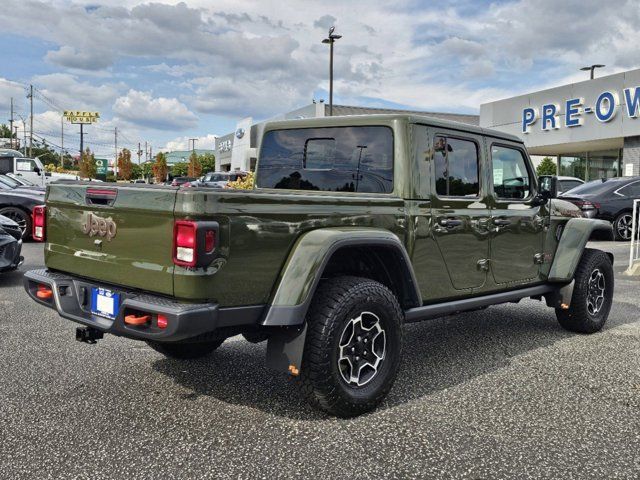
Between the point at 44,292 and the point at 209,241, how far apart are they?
1406 mm

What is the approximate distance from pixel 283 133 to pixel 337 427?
7.74 feet

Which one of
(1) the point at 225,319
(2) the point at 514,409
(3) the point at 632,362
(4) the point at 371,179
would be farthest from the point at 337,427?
(3) the point at 632,362

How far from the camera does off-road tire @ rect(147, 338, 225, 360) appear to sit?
428 centimetres

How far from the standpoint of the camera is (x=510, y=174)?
15.9ft

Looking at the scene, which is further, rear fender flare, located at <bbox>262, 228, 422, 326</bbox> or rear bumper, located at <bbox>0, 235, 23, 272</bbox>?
rear bumper, located at <bbox>0, 235, 23, 272</bbox>

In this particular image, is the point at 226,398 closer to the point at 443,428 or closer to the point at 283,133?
the point at 443,428

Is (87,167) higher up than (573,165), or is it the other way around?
(87,167)

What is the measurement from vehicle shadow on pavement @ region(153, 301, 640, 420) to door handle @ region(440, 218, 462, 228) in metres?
1.07

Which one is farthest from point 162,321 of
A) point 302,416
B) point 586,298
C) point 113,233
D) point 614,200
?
A: point 614,200

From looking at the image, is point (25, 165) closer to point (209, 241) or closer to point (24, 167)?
point (24, 167)

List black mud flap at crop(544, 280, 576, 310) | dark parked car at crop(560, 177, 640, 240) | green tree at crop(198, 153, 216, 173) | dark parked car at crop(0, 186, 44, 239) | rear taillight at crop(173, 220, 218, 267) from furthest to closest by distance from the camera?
green tree at crop(198, 153, 216, 173) < dark parked car at crop(560, 177, 640, 240) < dark parked car at crop(0, 186, 44, 239) < black mud flap at crop(544, 280, 576, 310) < rear taillight at crop(173, 220, 218, 267)

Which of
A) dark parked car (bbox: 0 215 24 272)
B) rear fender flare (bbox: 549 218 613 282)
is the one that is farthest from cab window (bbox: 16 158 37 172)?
rear fender flare (bbox: 549 218 613 282)

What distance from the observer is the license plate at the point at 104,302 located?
322 cm

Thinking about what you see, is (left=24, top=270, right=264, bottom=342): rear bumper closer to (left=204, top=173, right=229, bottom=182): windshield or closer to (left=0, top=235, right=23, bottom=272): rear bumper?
(left=0, top=235, right=23, bottom=272): rear bumper
